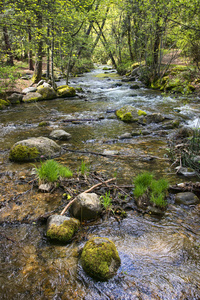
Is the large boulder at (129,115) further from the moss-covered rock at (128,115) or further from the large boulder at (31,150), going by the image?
the large boulder at (31,150)

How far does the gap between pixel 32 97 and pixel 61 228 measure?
13.2 metres

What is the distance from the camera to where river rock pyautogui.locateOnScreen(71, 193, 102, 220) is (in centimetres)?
332

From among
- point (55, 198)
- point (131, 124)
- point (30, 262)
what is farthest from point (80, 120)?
point (30, 262)

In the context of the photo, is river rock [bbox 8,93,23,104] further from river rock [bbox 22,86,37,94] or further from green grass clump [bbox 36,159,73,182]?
green grass clump [bbox 36,159,73,182]

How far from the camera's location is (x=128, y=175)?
4.88m

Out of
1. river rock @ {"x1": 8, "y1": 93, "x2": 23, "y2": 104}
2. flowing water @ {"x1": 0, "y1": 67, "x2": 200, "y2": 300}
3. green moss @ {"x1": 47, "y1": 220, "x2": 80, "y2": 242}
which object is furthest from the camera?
river rock @ {"x1": 8, "y1": 93, "x2": 23, "y2": 104}

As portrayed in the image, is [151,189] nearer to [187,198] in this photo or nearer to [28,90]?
[187,198]

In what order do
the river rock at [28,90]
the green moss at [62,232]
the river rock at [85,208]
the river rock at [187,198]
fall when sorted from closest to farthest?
the green moss at [62,232], the river rock at [85,208], the river rock at [187,198], the river rock at [28,90]

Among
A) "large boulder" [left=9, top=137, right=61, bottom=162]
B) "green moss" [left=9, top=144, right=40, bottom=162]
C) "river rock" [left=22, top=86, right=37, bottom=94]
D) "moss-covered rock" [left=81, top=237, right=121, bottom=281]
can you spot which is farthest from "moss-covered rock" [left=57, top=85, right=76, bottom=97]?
"moss-covered rock" [left=81, top=237, right=121, bottom=281]

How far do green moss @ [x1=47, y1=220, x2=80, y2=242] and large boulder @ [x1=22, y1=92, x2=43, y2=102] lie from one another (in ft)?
42.3

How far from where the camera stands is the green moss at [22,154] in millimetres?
5383

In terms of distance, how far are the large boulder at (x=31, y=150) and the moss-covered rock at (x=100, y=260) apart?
3.43 m

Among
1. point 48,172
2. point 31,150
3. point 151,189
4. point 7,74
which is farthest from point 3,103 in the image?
point 151,189

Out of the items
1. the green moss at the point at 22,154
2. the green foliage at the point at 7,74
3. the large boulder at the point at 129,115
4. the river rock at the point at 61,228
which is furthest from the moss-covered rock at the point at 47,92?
the river rock at the point at 61,228
